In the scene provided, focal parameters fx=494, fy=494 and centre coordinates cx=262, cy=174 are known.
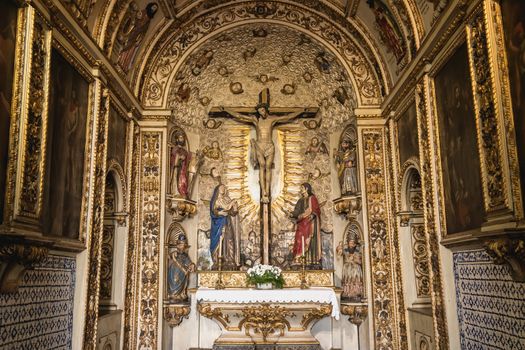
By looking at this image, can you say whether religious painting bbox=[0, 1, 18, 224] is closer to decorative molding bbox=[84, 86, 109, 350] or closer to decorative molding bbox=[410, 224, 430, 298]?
decorative molding bbox=[84, 86, 109, 350]

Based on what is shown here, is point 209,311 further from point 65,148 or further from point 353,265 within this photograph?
point 65,148

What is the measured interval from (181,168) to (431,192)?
653 centimetres

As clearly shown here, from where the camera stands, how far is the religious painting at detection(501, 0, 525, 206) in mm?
5891

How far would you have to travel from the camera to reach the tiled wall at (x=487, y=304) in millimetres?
6168

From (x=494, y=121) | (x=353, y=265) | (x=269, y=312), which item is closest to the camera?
(x=494, y=121)

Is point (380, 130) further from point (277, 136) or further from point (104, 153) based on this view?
point (104, 153)

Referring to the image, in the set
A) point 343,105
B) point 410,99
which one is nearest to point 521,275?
point 410,99

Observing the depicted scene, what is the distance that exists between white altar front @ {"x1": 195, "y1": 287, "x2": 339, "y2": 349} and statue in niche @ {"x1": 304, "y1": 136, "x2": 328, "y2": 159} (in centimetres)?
419

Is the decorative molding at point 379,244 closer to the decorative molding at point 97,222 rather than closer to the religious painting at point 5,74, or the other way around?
the decorative molding at point 97,222

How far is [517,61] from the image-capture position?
602 centimetres

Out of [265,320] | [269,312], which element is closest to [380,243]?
[269,312]

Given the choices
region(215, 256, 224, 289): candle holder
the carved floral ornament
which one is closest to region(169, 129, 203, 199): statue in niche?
the carved floral ornament

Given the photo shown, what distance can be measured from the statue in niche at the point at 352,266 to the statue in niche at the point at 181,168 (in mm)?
4357

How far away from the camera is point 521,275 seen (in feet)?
19.2
